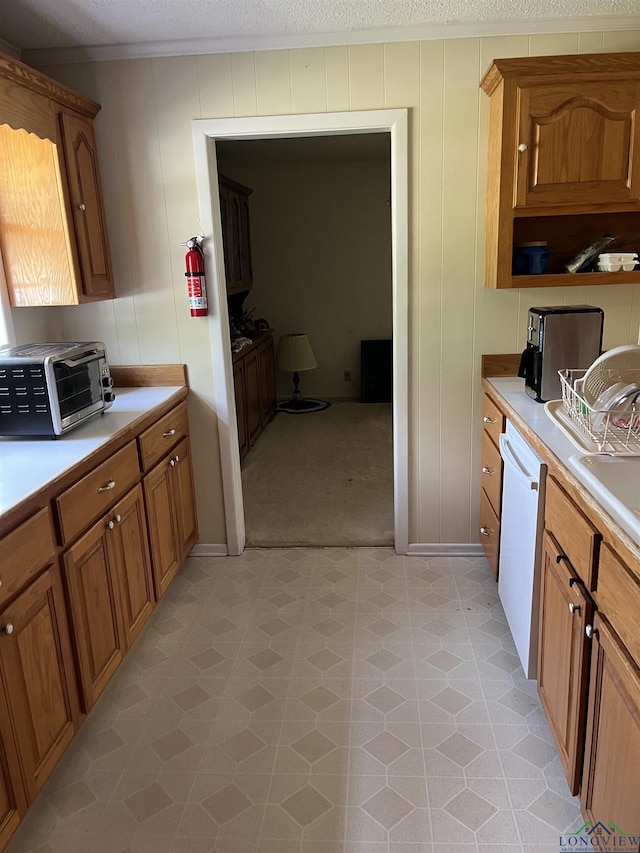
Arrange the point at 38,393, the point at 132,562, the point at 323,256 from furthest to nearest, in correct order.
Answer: the point at 323,256, the point at 132,562, the point at 38,393

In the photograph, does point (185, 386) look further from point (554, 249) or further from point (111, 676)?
point (554, 249)

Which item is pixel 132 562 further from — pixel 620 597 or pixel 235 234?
pixel 235 234

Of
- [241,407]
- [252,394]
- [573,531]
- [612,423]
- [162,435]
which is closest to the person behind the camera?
[573,531]

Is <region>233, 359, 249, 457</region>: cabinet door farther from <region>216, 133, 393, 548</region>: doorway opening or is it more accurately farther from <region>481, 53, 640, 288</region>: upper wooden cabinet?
<region>481, 53, 640, 288</region>: upper wooden cabinet

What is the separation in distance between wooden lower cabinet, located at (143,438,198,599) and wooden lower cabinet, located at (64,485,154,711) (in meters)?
0.09

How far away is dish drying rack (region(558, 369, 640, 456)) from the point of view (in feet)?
5.63

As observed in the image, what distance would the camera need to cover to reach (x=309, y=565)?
306 centimetres

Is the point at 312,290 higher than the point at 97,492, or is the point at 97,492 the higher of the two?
the point at 312,290

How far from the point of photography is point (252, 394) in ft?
16.4

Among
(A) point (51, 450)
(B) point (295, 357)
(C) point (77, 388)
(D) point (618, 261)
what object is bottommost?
(B) point (295, 357)

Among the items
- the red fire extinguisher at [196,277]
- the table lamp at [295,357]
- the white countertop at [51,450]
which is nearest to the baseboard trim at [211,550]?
the white countertop at [51,450]

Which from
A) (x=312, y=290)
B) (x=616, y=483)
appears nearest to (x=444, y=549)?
(x=616, y=483)

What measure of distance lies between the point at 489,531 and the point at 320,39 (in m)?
2.19

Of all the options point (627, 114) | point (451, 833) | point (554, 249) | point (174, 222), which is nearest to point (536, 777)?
point (451, 833)
